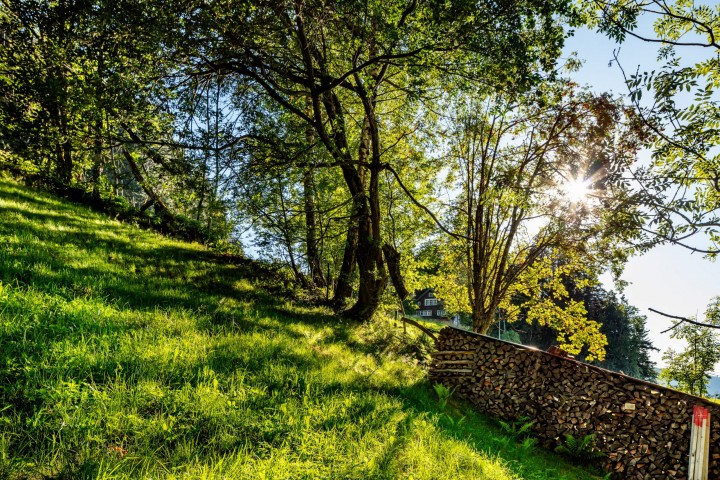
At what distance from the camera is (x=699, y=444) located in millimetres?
6125

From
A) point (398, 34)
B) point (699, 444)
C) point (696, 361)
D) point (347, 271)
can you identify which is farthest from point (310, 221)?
point (696, 361)

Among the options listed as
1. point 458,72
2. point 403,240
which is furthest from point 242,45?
point 403,240

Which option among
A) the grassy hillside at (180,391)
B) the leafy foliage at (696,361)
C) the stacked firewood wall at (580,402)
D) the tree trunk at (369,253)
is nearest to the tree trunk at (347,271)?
the tree trunk at (369,253)

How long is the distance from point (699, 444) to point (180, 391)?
26.9 ft

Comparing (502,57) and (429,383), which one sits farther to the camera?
(429,383)

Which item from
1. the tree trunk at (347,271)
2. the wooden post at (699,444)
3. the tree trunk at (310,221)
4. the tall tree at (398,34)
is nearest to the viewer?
the tall tree at (398,34)

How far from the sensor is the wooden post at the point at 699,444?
6027 mm

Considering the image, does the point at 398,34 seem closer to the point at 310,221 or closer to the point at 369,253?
the point at 369,253

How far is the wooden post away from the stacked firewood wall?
17 cm

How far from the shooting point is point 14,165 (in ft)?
36.0

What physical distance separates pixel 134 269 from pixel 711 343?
1066 inches

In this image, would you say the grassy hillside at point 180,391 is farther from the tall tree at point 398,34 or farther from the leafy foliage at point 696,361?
the leafy foliage at point 696,361

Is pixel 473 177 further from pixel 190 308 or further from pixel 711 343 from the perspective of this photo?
pixel 711 343

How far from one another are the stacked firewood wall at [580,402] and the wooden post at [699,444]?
0.17 m
